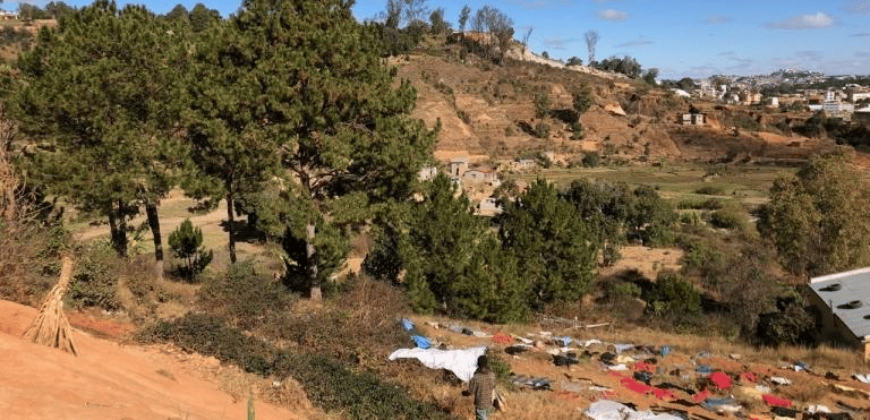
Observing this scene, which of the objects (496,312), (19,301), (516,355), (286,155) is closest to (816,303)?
(496,312)

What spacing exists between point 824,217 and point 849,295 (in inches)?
229

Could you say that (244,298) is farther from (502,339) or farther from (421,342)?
(502,339)

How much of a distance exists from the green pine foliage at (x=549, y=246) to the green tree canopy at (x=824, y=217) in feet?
34.1

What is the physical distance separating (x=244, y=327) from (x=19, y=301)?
359cm

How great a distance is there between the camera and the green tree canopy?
25766 millimetres

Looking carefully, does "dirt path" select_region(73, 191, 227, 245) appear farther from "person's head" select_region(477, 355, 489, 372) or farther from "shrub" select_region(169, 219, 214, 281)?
"person's head" select_region(477, 355, 489, 372)

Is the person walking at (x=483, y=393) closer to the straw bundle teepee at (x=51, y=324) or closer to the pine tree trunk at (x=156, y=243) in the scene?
the straw bundle teepee at (x=51, y=324)

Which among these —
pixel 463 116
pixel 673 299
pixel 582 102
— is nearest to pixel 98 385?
pixel 673 299

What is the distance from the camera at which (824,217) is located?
26.1 metres

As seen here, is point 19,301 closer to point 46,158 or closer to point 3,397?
point 3,397

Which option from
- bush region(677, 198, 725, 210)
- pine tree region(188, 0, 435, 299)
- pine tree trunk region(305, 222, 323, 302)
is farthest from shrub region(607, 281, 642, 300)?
bush region(677, 198, 725, 210)

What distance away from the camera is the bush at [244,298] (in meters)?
11.9

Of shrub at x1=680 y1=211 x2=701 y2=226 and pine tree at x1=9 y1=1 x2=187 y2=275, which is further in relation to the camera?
shrub at x1=680 y1=211 x2=701 y2=226

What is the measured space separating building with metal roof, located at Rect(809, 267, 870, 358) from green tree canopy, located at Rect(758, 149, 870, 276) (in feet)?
11.2
